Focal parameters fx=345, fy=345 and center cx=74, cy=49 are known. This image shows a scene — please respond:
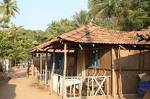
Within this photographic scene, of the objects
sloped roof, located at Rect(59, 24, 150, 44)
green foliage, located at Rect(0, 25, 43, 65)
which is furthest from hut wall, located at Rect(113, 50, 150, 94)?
green foliage, located at Rect(0, 25, 43, 65)

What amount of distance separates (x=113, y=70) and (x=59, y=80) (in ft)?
11.3

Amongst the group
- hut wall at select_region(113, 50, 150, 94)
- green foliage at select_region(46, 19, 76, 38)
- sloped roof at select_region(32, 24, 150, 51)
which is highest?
green foliage at select_region(46, 19, 76, 38)

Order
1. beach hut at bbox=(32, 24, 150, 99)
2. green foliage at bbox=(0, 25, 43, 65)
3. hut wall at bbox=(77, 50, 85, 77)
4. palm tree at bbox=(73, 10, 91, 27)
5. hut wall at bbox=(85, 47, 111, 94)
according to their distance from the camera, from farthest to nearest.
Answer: palm tree at bbox=(73, 10, 91, 27)
green foliage at bbox=(0, 25, 43, 65)
hut wall at bbox=(77, 50, 85, 77)
hut wall at bbox=(85, 47, 111, 94)
beach hut at bbox=(32, 24, 150, 99)

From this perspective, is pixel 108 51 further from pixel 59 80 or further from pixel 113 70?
pixel 59 80

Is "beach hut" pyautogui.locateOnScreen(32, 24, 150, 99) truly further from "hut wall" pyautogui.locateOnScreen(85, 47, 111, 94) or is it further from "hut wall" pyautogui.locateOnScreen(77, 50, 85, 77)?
"hut wall" pyautogui.locateOnScreen(77, 50, 85, 77)

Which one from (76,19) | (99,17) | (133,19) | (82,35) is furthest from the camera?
(76,19)

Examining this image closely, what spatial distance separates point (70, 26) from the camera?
181ft

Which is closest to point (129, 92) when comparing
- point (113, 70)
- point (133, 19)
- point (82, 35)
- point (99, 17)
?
point (113, 70)

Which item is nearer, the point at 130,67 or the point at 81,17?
the point at 130,67

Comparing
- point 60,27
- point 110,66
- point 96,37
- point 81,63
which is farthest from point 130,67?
point 60,27

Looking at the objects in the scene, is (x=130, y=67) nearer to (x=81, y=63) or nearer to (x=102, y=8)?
(x=81, y=63)

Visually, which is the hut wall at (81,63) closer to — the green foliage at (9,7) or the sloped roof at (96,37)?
the sloped roof at (96,37)

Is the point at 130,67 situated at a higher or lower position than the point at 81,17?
lower

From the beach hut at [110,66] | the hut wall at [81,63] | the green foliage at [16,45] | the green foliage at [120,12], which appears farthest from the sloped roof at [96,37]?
the green foliage at [16,45]
